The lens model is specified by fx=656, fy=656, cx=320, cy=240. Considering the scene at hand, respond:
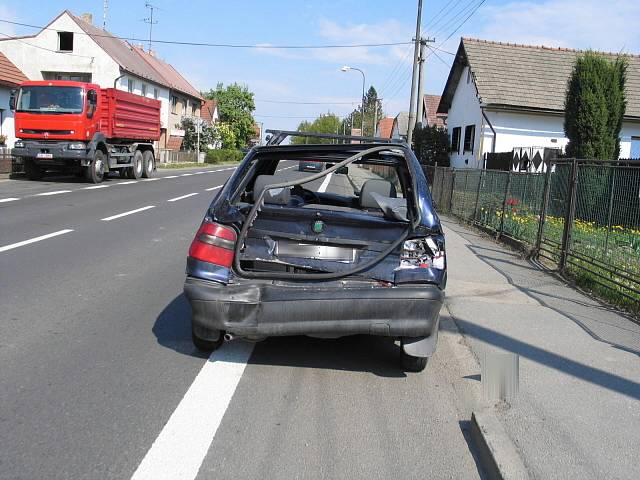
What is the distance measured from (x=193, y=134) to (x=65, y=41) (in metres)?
17.6

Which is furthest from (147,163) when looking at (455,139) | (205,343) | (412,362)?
(412,362)

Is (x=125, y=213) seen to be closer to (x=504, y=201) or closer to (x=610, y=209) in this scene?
(x=504, y=201)

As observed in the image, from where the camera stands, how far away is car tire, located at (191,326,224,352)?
488 centimetres

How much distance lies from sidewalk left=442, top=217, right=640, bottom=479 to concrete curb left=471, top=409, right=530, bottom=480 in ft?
0.23

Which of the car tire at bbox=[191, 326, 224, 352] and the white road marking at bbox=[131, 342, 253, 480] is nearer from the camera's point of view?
the white road marking at bbox=[131, 342, 253, 480]

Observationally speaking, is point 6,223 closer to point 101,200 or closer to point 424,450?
point 101,200

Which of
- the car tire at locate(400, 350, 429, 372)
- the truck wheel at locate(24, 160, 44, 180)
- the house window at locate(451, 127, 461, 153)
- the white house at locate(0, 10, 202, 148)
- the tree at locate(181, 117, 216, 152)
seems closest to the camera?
the car tire at locate(400, 350, 429, 372)

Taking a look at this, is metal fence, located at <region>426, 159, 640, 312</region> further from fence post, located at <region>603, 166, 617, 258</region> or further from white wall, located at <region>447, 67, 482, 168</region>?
white wall, located at <region>447, 67, 482, 168</region>

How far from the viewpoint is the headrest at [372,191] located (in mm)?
5539

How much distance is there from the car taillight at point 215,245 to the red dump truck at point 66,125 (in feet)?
58.0

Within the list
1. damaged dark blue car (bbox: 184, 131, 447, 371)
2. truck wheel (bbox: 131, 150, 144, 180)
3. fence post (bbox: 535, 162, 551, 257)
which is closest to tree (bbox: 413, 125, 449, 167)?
truck wheel (bbox: 131, 150, 144, 180)

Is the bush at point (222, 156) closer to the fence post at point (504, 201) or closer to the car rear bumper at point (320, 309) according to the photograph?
the fence post at point (504, 201)

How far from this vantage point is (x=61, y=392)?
13.4 feet

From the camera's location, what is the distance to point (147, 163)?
2717cm
